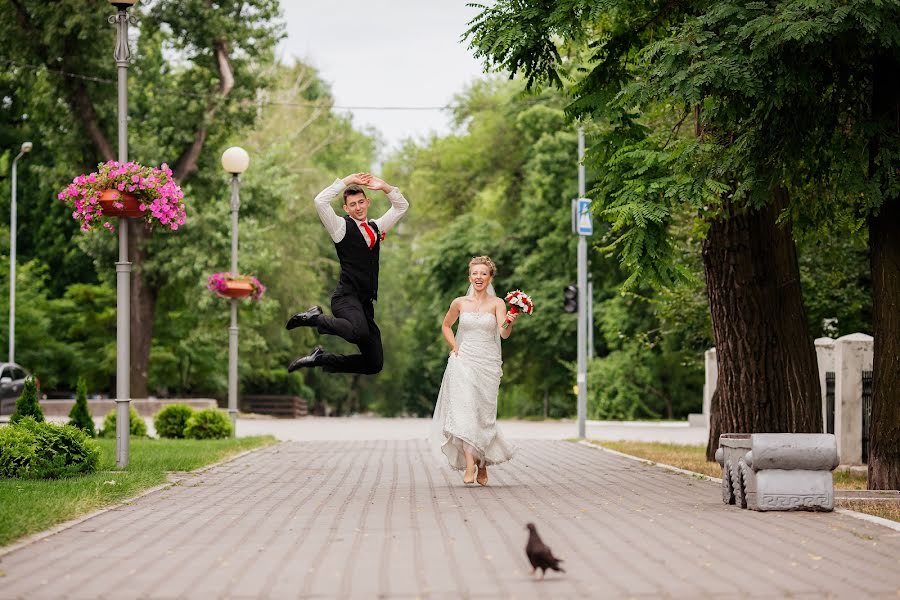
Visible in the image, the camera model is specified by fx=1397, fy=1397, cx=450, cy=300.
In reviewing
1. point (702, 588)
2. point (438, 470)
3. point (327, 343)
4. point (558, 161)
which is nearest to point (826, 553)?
point (702, 588)

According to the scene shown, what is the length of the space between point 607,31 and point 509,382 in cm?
3810

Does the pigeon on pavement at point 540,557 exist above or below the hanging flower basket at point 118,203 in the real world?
below

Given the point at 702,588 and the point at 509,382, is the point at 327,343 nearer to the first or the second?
the point at 509,382

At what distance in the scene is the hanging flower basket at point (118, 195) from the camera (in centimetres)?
1642

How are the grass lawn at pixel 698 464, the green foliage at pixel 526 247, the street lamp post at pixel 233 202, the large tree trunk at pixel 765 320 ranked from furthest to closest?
the green foliage at pixel 526 247, the street lamp post at pixel 233 202, the large tree trunk at pixel 765 320, the grass lawn at pixel 698 464

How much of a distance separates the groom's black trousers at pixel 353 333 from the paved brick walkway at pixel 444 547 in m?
1.25

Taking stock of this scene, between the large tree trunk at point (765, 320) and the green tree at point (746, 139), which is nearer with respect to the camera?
the green tree at point (746, 139)

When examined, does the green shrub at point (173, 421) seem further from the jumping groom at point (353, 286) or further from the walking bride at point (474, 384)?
the jumping groom at point (353, 286)

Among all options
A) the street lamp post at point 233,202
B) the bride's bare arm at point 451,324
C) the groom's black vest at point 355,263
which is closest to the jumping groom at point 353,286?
the groom's black vest at point 355,263

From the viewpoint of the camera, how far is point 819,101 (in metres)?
13.3

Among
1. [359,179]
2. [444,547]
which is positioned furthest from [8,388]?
[444,547]

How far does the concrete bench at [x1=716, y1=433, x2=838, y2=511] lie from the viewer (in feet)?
38.2

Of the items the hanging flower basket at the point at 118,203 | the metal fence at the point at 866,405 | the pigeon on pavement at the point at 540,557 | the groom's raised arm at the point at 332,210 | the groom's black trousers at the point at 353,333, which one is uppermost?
the hanging flower basket at the point at 118,203

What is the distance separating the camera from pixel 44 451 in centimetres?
1455
